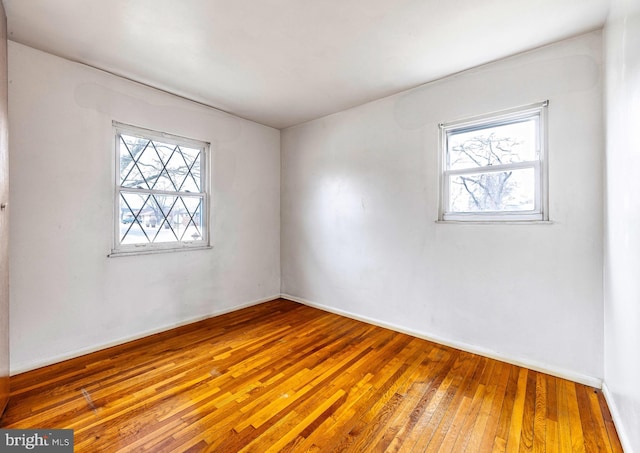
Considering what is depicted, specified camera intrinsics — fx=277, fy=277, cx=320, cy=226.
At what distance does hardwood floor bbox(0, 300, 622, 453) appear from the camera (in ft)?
5.10

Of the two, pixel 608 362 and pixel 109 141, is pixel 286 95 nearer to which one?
pixel 109 141

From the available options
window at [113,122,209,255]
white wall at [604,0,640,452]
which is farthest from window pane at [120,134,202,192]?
white wall at [604,0,640,452]

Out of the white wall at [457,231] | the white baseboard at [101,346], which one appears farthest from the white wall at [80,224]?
the white wall at [457,231]

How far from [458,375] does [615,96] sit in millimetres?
2176

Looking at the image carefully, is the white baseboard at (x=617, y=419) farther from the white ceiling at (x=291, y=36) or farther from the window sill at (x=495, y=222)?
the white ceiling at (x=291, y=36)

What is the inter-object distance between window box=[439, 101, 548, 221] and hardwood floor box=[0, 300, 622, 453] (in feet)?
4.44

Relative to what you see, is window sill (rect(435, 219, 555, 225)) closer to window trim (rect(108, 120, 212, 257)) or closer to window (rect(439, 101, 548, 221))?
window (rect(439, 101, 548, 221))

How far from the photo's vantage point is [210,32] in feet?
6.81

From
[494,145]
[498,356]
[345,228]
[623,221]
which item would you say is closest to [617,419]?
[498,356]

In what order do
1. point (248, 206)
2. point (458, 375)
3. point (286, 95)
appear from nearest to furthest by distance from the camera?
point (458, 375), point (286, 95), point (248, 206)

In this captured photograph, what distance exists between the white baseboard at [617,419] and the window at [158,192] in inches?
149

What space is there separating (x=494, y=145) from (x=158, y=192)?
11.4 feet

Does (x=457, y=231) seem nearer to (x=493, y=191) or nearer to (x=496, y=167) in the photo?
(x=493, y=191)

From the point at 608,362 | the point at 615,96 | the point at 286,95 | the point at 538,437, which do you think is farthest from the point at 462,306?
the point at 286,95
